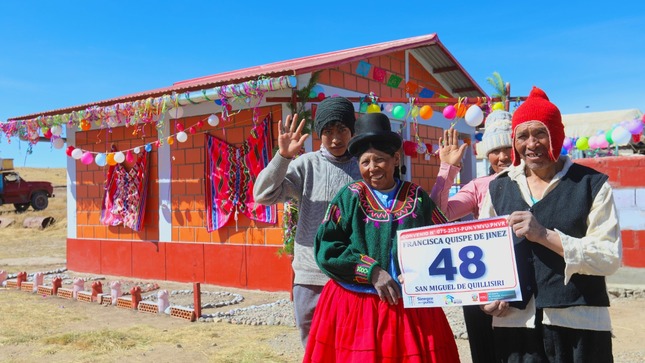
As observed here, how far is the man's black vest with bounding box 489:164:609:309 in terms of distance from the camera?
Answer: 208 cm

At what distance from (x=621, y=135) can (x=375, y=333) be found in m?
5.87

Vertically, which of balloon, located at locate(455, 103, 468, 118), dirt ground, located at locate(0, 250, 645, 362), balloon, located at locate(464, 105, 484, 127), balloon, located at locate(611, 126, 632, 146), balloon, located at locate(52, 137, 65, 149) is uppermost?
balloon, located at locate(52, 137, 65, 149)

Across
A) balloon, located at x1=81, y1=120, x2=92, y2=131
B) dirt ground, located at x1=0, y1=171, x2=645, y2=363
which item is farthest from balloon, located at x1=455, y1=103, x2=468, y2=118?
balloon, located at x1=81, y1=120, x2=92, y2=131

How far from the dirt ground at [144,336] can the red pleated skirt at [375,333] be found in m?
2.42

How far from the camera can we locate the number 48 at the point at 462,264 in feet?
7.26

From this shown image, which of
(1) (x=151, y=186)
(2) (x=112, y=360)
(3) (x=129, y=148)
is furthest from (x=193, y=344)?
(3) (x=129, y=148)

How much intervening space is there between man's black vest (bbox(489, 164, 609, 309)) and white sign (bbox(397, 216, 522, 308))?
0.33 feet

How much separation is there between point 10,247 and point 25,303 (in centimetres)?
1035

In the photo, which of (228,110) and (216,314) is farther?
(228,110)

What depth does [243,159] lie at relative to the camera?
8.27 m

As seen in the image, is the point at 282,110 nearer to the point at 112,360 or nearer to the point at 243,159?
the point at 243,159

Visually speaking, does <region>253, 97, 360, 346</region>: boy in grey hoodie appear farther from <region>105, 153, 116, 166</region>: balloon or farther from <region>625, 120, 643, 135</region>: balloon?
<region>105, 153, 116, 166</region>: balloon

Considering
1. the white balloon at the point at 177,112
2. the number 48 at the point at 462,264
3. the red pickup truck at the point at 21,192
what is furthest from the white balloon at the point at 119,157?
the red pickup truck at the point at 21,192

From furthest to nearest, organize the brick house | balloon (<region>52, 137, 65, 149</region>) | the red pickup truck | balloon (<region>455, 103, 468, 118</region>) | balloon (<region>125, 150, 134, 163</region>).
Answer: the red pickup truck < balloon (<region>52, 137, 65, 149</region>) < balloon (<region>125, 150, 134, 163</region>) < the brick house < balloon (<region>455, 103, 468, 118</region>)
